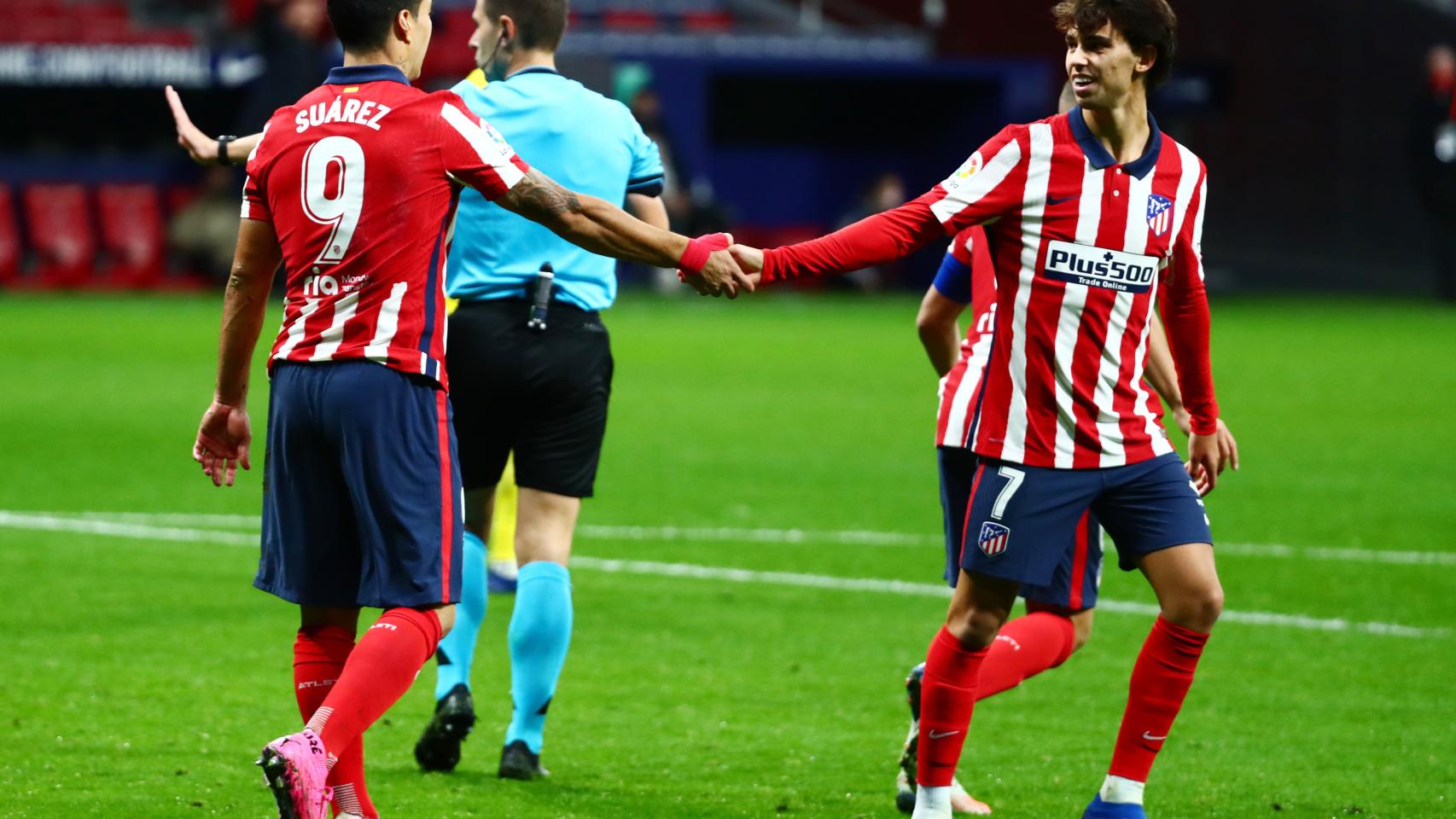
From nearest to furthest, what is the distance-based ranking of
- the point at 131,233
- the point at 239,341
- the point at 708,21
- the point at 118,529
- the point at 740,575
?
the point at 239,341
the point at 740,575
the point at 118,529
the point at 131,233
the point at 708,21

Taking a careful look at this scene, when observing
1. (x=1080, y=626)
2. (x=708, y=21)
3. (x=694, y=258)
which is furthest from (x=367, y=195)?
(x=708, y=21)

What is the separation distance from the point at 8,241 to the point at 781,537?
1735 centimetres

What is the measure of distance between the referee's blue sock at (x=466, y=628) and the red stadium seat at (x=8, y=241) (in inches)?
791

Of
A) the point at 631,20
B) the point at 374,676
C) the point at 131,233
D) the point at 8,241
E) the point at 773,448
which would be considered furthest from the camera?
the point at 631,20

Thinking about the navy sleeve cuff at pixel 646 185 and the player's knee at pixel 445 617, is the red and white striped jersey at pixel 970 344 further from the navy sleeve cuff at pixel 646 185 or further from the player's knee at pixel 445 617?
the player's knee at pixel 445 617

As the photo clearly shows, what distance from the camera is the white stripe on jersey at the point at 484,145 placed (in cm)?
436

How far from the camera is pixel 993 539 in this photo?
4.71 metres

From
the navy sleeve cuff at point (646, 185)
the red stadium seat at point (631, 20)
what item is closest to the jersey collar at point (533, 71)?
the navy sleeve cuff at point (646, 185)

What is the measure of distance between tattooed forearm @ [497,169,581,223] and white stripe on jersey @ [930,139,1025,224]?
83cm

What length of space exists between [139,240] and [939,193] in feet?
70.8

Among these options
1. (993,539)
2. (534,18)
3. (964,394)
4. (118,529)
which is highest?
(534,18)

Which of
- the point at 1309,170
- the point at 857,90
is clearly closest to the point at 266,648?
the point at 857,90

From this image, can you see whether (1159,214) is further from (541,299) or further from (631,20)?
(631,20)

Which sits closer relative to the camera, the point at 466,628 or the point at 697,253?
the point at 697,253
